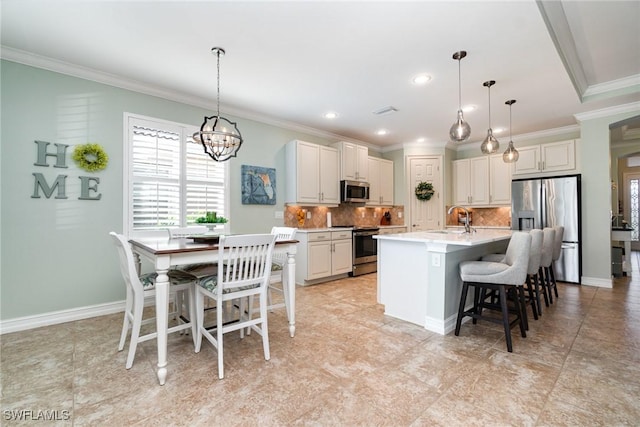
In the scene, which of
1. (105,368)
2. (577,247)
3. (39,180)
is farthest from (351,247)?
(39,180)

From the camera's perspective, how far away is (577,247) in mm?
4484

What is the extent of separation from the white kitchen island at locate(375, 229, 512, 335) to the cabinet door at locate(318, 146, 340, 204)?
2107 millimetres

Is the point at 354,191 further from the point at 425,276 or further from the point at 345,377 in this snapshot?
the point at 345,377

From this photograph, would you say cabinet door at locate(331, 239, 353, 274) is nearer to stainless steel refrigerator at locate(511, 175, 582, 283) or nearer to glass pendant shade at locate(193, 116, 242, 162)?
glass pendant shade at locate(193, 116, 242, 162)

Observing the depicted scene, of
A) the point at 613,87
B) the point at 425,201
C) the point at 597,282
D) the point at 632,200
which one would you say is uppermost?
the point at 613,87

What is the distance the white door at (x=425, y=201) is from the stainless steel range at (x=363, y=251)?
127 centimetres

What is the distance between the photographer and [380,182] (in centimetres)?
625

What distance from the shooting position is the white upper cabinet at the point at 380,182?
239 inches

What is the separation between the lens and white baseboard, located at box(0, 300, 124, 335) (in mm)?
2814

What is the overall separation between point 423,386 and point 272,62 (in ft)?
10.2

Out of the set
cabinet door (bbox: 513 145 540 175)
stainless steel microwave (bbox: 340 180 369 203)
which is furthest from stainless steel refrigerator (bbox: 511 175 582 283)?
stainless steel microwave (bbox: 340 180 369 203)

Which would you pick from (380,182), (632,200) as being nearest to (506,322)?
(380,182)

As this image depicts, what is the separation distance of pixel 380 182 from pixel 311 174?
1.94m

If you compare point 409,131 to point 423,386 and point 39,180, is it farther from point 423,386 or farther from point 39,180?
point 39,180
